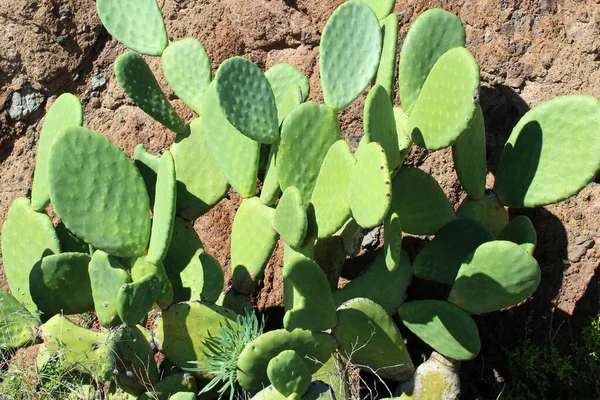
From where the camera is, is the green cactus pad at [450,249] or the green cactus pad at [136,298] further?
the green cactus pad at [450,249]

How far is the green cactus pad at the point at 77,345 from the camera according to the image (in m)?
2.76

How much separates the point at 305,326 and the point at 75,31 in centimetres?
192

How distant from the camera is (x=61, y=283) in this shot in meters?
2.91

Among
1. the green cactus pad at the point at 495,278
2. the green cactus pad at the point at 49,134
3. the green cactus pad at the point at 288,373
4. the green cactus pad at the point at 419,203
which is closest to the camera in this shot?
the green cactus pad at the point at 288,373

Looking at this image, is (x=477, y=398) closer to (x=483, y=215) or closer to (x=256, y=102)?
(x=483, y=215)

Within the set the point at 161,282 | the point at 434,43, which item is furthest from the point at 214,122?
the point at 434,43

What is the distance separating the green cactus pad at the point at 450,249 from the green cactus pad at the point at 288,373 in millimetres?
557

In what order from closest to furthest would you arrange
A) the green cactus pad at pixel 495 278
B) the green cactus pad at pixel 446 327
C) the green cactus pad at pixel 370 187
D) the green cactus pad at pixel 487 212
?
the green cactus pad at pixel 370 187, the green cactus pad at pixel 495 278, the green cactus pad at pixel 446 327, the green cactus pad at pixel 487 212

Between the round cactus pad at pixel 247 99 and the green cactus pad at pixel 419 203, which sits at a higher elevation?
the round cactus pad at pixel 247 99

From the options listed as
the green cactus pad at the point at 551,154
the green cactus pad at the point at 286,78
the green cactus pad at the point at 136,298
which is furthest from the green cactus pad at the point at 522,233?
the green cactus pad at the point at 136,298

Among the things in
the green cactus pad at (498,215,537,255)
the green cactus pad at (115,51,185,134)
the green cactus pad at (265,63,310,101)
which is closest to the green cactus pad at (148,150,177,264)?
the green cactus pad at (115,51,185,134)

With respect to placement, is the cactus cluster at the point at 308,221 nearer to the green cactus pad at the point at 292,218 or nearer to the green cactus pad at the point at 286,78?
the green cactus pad at the point at 292,218

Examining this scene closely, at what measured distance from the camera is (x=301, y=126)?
9.05ft

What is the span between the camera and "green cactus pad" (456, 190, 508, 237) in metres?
2.89
